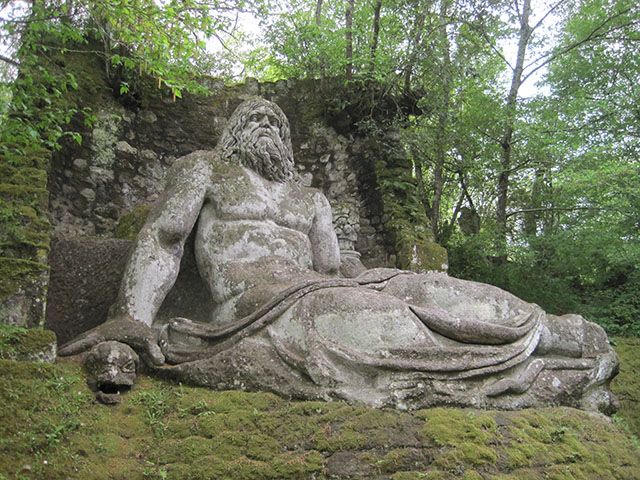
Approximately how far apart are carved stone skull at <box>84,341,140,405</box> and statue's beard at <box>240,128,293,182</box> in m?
1.95

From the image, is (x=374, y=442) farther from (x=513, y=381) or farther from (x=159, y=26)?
(x=159, y=26)

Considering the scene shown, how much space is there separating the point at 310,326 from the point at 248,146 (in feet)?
6.24

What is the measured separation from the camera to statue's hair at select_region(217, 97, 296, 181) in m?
5.18

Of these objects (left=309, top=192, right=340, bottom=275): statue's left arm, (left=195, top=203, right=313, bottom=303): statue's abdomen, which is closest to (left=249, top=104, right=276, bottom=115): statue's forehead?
(left=309, top=192, right=340, bottom=275): statue's left arm

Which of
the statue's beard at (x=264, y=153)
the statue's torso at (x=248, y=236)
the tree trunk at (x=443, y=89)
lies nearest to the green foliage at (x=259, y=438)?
the statue's torso at (x=248, y=236)

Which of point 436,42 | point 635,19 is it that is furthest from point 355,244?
point 635,19

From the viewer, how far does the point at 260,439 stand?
10.7 ft

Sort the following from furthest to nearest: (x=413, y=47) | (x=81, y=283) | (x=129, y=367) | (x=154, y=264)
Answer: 1. (x=413, y=47)
2. (x=81, y=283)
3. (x=154, y=264)
4. (x=129, y=367)

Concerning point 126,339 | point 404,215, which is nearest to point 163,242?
point 126,339

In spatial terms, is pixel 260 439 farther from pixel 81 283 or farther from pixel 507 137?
pixel 507 137

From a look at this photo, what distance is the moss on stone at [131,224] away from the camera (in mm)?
6090

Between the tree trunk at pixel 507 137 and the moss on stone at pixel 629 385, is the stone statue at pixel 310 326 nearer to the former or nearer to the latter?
the moss on stone at pixel 629 385

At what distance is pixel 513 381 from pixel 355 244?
404cm

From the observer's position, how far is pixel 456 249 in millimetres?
9094
